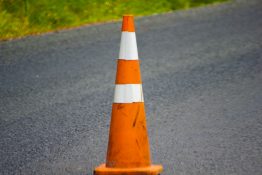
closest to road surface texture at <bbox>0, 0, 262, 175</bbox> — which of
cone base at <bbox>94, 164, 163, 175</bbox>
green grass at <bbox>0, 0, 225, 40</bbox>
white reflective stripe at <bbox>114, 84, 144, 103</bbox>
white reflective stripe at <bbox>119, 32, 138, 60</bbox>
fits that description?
cone base at <bbox>94, 164, 163, 175</bbox>

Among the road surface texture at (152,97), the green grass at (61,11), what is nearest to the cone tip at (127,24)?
the road surface texture at (152,97)

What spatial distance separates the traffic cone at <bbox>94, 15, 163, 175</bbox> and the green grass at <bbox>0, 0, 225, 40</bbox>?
6.45 meters

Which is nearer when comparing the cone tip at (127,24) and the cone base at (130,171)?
the cone base at (130,171)

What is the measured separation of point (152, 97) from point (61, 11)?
581 cm

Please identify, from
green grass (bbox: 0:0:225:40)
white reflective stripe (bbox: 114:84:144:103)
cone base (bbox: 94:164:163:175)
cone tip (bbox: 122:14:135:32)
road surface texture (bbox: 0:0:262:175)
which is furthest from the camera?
green grass (bbox: 0:0:225:40)

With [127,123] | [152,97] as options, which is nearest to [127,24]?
[127,123]

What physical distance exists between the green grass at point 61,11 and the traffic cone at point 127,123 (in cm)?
645

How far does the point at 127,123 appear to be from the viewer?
412 cm

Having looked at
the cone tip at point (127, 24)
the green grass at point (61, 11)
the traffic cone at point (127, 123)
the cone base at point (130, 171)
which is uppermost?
the cone tip at point (127, 24)

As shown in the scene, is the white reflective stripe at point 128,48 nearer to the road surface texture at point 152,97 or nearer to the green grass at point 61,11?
the road surface texture at point 152,97

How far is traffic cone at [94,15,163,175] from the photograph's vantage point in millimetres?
4031

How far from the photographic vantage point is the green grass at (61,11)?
10.9 meters

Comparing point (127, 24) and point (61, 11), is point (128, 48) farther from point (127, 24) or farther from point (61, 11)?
point (61, 11)

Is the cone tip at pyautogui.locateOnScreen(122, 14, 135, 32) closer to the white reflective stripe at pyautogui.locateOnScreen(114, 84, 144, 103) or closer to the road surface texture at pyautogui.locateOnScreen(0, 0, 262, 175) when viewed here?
the white reflective stripe at pyautogui.locateOnScreen(114, 84, 144, 103)
